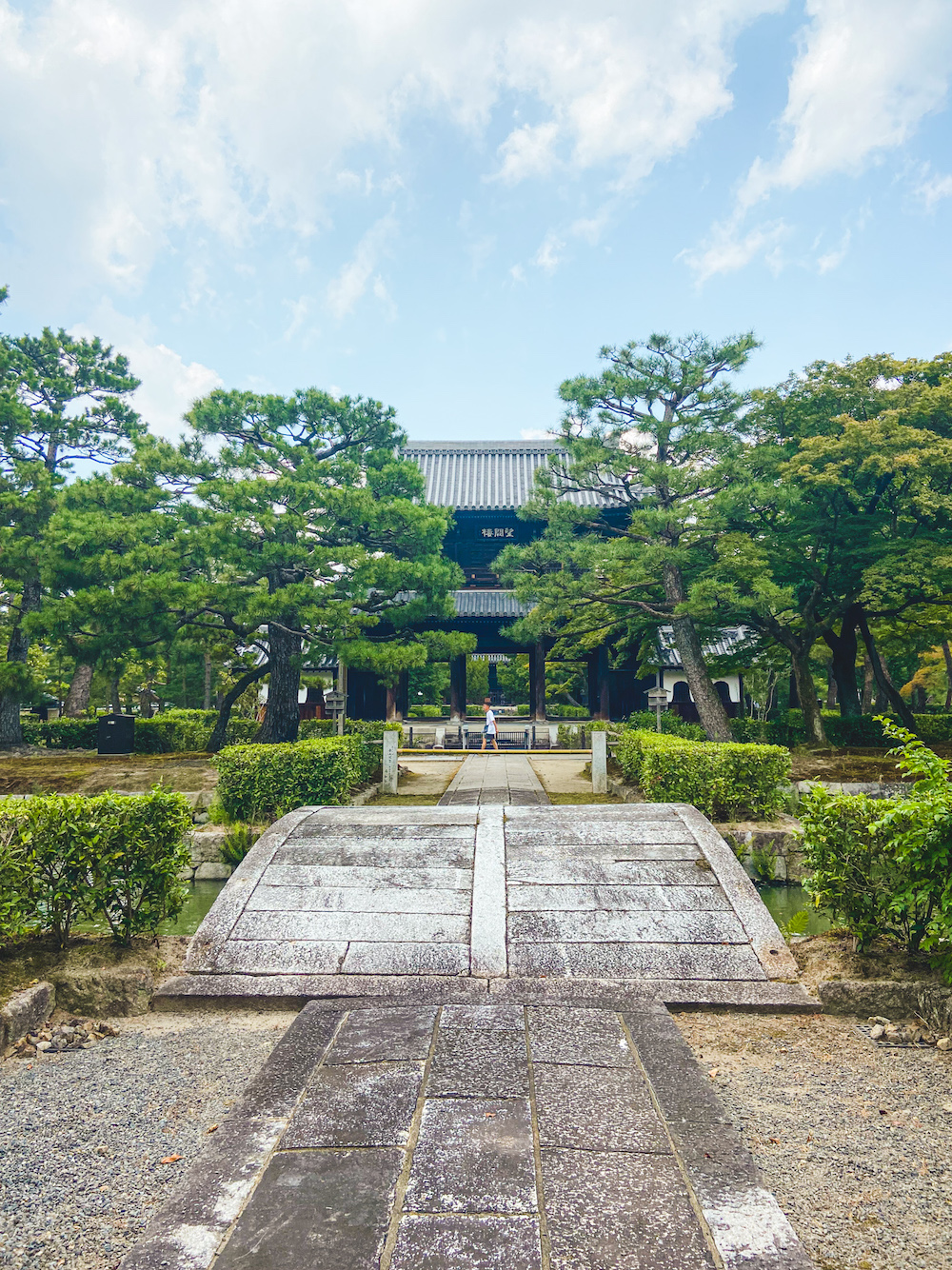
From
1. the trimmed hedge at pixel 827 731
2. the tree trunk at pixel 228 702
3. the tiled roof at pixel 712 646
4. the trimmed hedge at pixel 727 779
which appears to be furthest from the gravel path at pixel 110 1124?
the tiled roof at pixel 712 646

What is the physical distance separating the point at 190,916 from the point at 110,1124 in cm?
479

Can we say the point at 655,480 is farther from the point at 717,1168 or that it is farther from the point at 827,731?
the point at 717,1168

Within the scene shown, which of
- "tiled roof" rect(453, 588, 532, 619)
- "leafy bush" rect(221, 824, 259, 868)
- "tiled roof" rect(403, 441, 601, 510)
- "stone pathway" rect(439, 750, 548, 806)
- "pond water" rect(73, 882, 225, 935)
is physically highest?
"tiled roof" rect(403, 441, 601, 510)

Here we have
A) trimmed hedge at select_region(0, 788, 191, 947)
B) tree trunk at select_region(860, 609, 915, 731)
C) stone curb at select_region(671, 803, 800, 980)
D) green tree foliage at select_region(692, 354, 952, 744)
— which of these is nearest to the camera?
trimmed hedge at select_region(0, 788, 191, 947)

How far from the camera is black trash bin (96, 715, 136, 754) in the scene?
15.3 m

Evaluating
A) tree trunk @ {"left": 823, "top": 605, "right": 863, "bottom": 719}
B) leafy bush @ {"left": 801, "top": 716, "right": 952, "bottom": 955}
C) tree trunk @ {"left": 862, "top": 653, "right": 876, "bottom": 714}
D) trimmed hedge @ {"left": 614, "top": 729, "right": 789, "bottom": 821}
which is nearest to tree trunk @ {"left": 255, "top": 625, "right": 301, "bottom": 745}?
trimmed hedge @ {"left": 614, "top": 729, "right": 789, "bottom": 821}

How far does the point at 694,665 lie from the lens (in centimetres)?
1392

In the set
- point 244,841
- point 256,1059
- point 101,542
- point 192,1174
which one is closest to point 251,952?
point 256,1059

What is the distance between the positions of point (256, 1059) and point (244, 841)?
16.5 ft

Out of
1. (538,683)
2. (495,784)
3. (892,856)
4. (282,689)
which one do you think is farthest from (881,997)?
(538,683)

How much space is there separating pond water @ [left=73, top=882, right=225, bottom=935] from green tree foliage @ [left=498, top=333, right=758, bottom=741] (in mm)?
7928

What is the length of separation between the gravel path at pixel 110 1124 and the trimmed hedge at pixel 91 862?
31.5 inches

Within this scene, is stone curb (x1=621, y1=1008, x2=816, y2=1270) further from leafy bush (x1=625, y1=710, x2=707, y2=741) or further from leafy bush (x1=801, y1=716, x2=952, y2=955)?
leafy bush (x1=625, y1=710, x2=707, y2=741)

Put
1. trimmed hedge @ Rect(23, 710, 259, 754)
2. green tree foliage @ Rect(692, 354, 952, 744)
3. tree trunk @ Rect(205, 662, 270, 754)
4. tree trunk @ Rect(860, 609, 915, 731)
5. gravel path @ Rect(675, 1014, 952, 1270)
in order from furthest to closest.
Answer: tree trunk @ Rect(860, 609, 915, 731)
trimmed hedge @ Rect(23, 710, 259, 754)
tree trunk @ Rect(205, 662, 270, 754)
green tree foliage @ Rect(692, 354, 952, 744)
gravel path @ Rect(675, 1014, 952, 1270)
